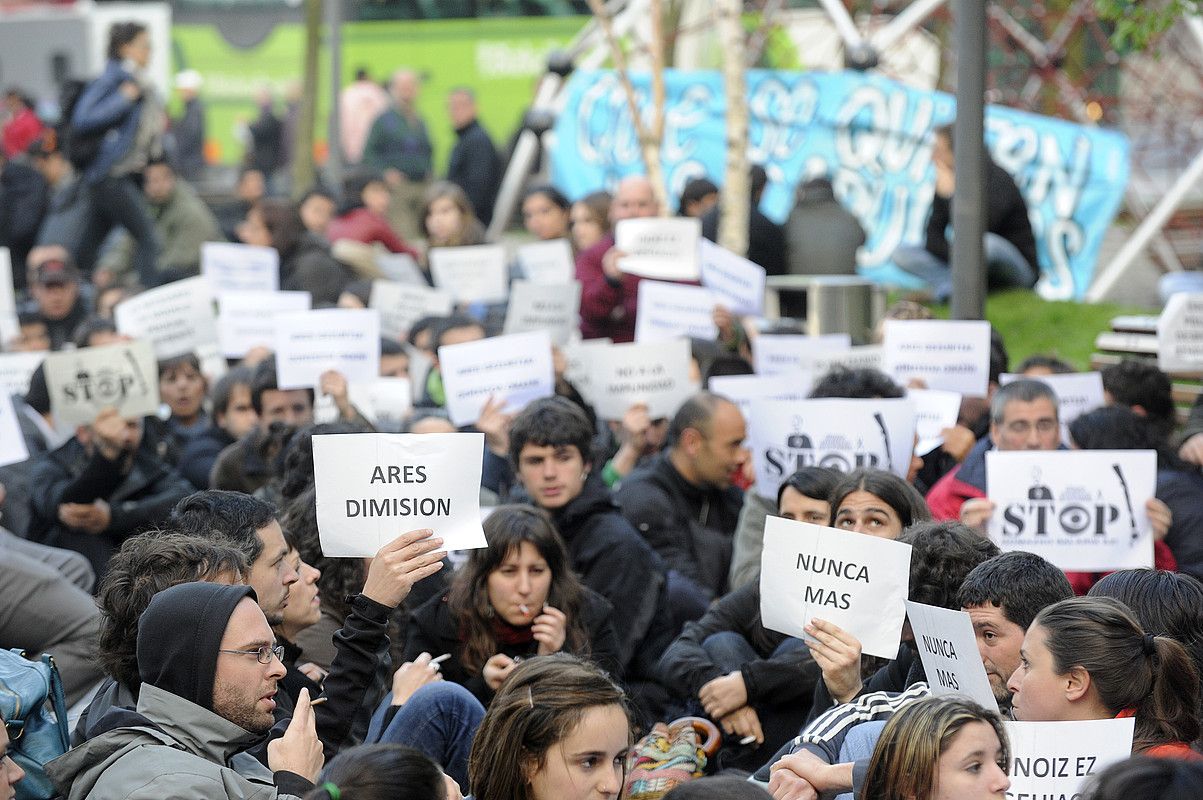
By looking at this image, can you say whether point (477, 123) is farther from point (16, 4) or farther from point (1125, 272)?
point (16, 4)

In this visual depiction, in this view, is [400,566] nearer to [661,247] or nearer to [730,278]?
[730,278]

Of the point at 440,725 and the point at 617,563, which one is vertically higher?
the point at 617,563

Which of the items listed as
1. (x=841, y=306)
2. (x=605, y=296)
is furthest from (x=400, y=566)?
(x=841, y=306)

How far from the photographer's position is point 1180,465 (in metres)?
7.50

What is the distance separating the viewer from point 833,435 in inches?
295

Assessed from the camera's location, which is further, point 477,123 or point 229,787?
point 477,123

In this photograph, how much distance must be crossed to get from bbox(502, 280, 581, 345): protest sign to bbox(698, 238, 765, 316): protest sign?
823 millimetres

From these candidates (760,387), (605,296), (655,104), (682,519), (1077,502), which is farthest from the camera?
(655,104)

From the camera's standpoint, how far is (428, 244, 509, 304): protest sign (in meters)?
12.2

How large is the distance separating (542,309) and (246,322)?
70.0 inches

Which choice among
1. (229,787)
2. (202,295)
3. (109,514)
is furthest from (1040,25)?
(229,787)

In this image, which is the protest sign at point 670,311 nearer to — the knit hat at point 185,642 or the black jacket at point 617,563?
the black jacket at point 617,563

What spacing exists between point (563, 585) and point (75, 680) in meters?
1.86

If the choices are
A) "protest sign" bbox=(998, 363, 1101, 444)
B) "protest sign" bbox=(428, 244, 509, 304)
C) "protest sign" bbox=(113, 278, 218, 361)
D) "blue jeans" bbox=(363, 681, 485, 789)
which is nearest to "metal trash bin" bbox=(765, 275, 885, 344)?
"protest sign" bbox=(428, 244, 509, 304)
